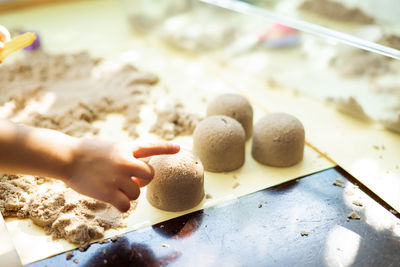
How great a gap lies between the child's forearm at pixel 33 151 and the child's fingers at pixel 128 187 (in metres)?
0.11

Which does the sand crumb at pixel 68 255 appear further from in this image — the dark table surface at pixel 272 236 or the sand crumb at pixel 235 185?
the sand crumb at pixel 235 185

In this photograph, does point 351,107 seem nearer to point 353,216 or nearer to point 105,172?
point 353,216

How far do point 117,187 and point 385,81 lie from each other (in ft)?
3.56

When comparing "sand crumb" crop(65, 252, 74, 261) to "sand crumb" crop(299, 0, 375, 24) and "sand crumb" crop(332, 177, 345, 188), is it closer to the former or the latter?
"sand crumb" crop(332, 177, 345, 188)

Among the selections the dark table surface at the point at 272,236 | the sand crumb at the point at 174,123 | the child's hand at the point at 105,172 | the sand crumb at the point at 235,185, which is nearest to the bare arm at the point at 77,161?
the child's hand at the point at 105,172

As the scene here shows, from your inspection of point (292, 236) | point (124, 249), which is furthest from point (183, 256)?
point (292, 236)

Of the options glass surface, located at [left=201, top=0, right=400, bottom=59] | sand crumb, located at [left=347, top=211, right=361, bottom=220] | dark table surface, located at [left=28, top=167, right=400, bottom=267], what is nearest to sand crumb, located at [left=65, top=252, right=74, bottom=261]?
dark table surface, located at [left=28, top=167, right=400, bottom=267]

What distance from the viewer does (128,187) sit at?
76 centimetres

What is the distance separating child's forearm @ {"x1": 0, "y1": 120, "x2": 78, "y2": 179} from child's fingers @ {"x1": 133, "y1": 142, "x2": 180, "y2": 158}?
0.43 feet

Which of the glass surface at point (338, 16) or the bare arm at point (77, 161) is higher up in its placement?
the glass surface at point (338, 16)

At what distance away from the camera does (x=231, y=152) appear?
1.01m

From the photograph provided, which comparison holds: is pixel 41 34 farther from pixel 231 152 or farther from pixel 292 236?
pixel 292 236

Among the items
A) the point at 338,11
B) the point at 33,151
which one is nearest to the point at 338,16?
the point at 338,11

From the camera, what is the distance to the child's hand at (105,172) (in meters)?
0.74
